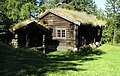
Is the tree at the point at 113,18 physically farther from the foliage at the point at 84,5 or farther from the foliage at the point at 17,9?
the foliage at the point at 17,9

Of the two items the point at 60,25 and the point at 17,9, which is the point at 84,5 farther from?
the point at 60,25

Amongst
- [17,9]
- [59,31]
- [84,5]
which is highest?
[84,5]

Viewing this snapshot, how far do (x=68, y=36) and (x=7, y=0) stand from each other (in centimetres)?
2270

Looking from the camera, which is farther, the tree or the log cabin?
the tree

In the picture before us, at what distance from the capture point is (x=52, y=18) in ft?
115

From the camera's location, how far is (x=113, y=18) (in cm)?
6262

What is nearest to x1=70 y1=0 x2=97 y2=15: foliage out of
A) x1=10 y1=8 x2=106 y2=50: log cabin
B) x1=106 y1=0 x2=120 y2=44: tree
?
x1=106 y1=0 x2=120 y2=44: tree

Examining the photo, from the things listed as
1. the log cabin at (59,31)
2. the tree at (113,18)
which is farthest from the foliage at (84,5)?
the log cabin at (59,31)

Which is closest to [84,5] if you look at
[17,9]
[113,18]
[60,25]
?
[113,18]

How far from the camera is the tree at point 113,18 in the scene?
61.2m

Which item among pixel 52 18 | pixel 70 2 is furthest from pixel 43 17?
pixel 70 2

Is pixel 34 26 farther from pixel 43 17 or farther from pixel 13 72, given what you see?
pixel 13 72

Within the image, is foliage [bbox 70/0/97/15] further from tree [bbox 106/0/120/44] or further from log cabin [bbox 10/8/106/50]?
log cabin [bbox 10/8/106/50]

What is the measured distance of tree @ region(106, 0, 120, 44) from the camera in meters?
61.2
